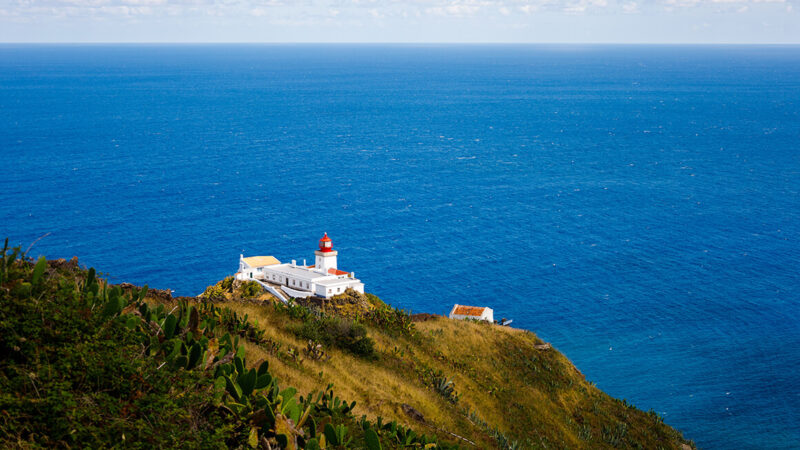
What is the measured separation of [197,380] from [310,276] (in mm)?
42453

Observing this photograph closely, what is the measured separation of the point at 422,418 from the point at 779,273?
76294 mm

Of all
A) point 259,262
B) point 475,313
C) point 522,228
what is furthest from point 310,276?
point 522,228

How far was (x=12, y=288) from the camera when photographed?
39.7 ft

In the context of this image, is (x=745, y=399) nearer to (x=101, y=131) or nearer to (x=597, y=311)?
(x=597, y=311)

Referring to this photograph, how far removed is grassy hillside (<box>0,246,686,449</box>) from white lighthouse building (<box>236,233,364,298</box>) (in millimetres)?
26629

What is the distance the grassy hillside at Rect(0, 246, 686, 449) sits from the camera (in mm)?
10609

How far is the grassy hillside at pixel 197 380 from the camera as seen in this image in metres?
10.6

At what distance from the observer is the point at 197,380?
12.5 metres

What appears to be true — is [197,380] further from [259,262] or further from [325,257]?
[259,262]

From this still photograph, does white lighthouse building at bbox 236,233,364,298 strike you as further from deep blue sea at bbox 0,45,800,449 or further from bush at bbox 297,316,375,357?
bush at bbox 297,316,375,357

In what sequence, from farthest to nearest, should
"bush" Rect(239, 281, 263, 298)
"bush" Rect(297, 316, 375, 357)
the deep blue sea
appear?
the deep blue sea → "bush" Rect(239, 281, 263, 298) → "bush" Rect(297, 316, 375, 357)

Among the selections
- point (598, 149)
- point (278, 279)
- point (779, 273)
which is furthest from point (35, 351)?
point (598, 149)

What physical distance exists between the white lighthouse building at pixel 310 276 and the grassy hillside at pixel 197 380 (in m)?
26.6

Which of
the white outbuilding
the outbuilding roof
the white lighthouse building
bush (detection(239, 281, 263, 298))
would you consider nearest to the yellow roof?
the white lighthouse building
